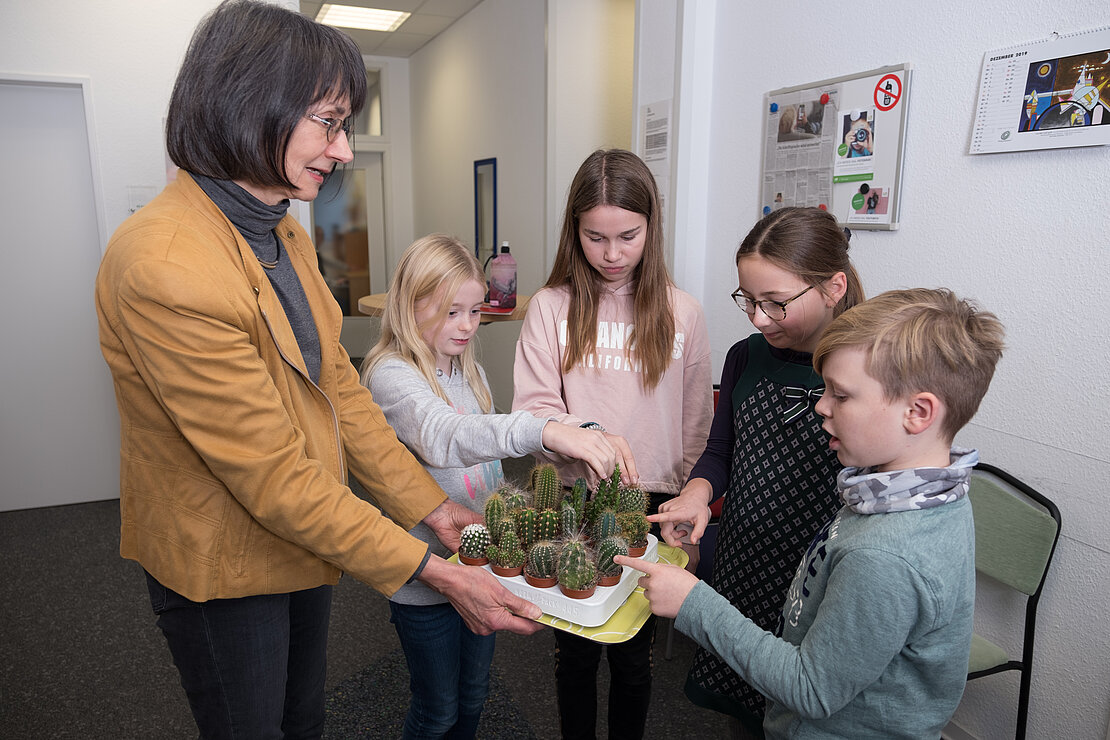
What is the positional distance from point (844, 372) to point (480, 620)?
2.14ft

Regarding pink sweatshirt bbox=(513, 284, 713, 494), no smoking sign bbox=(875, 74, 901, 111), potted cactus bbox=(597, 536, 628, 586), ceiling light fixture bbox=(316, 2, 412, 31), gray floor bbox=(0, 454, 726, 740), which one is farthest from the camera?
ceiling light fixture bbox=(316, 2, 412, 31)

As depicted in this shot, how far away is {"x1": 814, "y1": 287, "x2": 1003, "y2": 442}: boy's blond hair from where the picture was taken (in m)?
0.89

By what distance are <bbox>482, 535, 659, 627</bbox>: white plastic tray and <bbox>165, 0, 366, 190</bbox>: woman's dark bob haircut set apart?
721 millimetres

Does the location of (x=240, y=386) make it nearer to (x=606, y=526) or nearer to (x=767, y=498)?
(x=606, y=526)

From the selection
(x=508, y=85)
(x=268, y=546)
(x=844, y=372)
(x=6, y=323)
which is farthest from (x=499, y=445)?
(x=508, y=85)

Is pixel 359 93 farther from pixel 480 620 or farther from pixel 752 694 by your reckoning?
pixel 752 694

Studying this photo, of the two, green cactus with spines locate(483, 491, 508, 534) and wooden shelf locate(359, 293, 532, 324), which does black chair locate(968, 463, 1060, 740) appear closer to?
green cactus with spines locate(483, 491, 508, 534)

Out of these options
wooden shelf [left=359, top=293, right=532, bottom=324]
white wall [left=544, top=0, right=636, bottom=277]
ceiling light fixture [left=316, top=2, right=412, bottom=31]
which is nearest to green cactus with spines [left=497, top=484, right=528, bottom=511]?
wooden shelf [left=359, top=293, right=532, bottom=324]

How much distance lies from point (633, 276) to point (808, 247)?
0.48m

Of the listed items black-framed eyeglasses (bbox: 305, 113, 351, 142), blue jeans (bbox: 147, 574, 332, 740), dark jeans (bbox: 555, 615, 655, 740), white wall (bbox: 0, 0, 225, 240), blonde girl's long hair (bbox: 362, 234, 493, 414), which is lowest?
dark jeans (bbox: 555, 615, 655, 740)

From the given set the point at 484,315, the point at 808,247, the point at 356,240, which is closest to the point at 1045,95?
the point at 808,247

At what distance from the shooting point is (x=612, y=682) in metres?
1.61

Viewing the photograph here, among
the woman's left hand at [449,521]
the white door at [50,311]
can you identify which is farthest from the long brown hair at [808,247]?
the white door at [50,311]

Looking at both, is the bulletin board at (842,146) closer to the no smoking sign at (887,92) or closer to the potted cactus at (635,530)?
the no smoking sign at (887,92)
